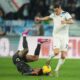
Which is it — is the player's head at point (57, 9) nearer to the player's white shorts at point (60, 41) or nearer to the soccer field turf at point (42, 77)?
the player's white shorts at point (60, 41)

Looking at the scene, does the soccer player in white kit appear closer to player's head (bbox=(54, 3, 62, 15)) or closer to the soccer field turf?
player's head (bbox=(54, 3, 62, 15))

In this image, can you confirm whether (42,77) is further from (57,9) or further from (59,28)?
(57,9)

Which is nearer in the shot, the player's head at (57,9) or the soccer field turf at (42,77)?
the soccer field turf at (42,77)

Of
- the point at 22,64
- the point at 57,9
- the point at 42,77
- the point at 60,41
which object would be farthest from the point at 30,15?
the point at 42,77

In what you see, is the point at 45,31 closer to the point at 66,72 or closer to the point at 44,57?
the point at 44,57

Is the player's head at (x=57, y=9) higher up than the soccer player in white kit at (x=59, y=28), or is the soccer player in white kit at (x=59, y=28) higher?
the player's head at (x=57, y=9)

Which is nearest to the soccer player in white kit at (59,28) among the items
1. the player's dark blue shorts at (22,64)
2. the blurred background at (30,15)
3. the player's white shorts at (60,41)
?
the player's white shorts at (60,41)

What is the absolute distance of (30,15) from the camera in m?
26.1

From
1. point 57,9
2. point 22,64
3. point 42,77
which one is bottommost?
point 42,77

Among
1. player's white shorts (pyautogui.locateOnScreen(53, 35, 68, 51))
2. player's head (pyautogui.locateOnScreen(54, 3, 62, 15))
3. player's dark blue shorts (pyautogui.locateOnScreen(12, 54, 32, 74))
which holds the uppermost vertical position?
player's head (pyautogui.locateOnScreen(54, 3, 62, 15))

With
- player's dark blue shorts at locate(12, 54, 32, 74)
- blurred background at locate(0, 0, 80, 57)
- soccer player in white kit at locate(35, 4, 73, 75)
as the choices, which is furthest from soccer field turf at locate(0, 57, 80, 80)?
blurred background at locate(0, 0, 80, 57)

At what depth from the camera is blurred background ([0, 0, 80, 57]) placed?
24.6 m

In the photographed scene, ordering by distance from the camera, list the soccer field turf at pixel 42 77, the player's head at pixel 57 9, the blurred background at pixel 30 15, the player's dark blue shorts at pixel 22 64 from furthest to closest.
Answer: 1. the blurred background at pixel 30 15
2. the player's head at pixel 57 9
3. the player's dark blue shorts at pixel 22 64
4. the soccer field turf at pixel 42 77

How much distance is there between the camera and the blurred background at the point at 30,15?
2462 centimetres
